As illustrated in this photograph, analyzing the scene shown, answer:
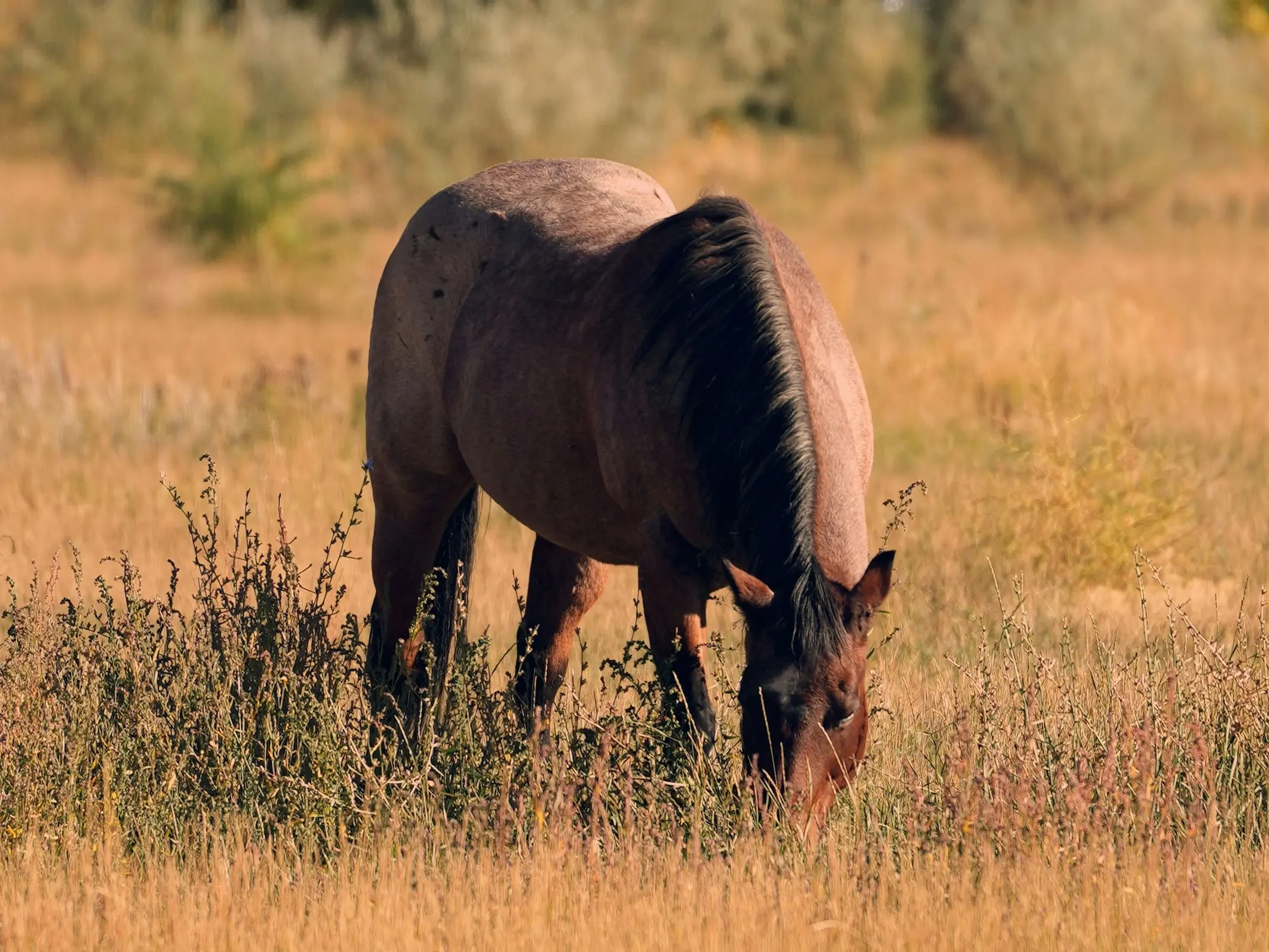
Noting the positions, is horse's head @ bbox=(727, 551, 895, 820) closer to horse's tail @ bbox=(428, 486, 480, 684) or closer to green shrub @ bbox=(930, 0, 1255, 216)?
horse's tail @ bbox=(428, 486, 480, 684)

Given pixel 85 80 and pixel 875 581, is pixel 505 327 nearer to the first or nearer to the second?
pixel 875 581

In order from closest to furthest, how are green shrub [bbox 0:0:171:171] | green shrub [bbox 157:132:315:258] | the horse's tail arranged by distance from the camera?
1. the horse's tail
2. green shrub [bbox 157:132:315:258]
3. green shrub [bbox 0:0:171:171]

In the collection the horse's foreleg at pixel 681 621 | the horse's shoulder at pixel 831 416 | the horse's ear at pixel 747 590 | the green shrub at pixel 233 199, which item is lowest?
the green shrub at pixel 233 199

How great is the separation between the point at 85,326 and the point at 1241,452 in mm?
10844

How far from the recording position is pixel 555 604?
6.60 meters

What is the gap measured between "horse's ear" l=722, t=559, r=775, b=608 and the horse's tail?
2360 millimetres

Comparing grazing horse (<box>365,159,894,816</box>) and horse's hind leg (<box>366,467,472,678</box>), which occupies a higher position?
grazing horse (<box>365,159,894,816</box>)

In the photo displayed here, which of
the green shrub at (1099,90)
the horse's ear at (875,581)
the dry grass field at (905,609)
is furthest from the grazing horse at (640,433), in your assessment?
the green shrub at (1099,90)

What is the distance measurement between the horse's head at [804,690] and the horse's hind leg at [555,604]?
93.2 inches

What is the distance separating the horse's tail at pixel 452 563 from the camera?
6.54 metres

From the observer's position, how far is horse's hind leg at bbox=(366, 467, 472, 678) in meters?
6.59

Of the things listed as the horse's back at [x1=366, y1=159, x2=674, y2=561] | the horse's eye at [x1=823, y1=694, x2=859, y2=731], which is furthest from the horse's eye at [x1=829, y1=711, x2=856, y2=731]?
the horse's back at [x1=366, y1=159, x2=674, y2=561]

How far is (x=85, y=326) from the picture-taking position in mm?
16031

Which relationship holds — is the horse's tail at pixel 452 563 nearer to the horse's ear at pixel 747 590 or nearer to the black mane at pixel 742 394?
the black mane at pixel 742 394
